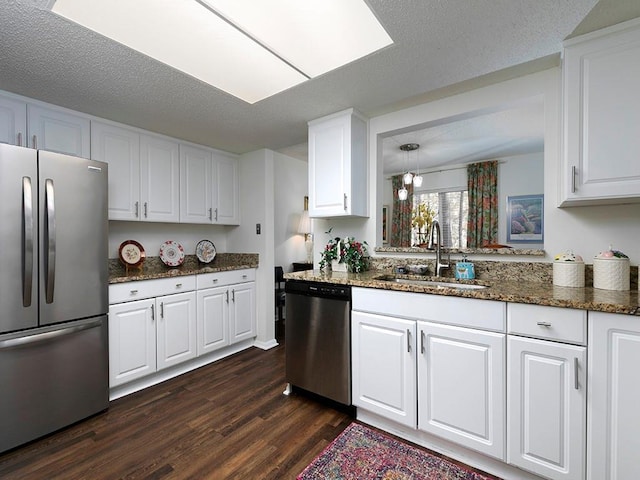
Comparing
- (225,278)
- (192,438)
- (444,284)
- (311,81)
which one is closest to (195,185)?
(225,278)

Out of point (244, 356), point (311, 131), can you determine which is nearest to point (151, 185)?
point (311, 131)

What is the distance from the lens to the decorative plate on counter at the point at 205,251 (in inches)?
137

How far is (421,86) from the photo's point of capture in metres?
2.02

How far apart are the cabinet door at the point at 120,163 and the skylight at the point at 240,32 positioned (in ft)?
4.02

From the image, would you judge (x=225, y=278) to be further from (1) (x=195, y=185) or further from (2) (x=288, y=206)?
(2) (x=288, y=206)

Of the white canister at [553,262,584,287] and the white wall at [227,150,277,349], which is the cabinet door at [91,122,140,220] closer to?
the white wall at [227,150,277,349]

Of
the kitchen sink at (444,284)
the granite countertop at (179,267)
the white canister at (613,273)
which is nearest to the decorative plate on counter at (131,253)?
the granite countertop at (179,267)

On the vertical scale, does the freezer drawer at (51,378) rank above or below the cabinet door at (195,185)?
below

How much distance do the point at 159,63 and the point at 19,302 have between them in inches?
64.9

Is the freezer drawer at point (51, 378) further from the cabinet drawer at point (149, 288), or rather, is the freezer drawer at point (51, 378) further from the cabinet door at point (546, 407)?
the cabinet door at point (546, 407)

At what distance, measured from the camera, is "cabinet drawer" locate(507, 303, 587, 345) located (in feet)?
4.19

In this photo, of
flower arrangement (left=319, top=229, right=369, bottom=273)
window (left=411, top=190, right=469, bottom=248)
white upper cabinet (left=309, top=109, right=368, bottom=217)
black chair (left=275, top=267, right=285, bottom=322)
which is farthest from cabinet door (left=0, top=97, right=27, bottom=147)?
window (left=411, top=190, right=469, bottom=248)

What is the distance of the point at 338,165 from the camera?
2.43m

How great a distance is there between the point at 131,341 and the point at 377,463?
203cm
